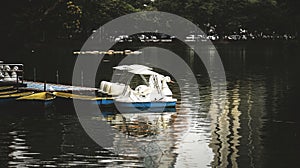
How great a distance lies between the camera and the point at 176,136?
3086 centimetres

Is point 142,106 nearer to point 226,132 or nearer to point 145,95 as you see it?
point 145,95

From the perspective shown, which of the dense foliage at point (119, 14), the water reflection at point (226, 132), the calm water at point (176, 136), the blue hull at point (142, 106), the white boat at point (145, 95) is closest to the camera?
the calm water at point (176, 136)

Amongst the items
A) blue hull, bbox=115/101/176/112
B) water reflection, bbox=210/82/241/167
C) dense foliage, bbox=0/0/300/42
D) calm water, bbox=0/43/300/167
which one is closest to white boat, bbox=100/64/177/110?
blue hull, bbox=115/101/176/112

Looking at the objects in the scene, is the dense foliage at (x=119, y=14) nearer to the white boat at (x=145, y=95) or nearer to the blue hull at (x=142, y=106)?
the white boat at (x=145, y=95)

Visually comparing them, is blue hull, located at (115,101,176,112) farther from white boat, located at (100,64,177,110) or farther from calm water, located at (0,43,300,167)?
calm water, located at (0,43,300,167)

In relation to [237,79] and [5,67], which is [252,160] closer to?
[5,67]

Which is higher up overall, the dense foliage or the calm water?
the dense foliage

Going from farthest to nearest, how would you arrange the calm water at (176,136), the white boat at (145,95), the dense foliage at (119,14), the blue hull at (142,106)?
the dense foliage at (119,14), the white boat at (145,95), the blue hull at (142,106), the calm water at (176,136)

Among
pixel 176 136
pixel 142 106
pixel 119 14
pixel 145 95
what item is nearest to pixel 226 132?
pixel 176 136

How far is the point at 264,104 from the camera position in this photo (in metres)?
42.2

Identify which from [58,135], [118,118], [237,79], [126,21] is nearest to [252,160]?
[58,135]

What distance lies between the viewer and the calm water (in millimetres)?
26016

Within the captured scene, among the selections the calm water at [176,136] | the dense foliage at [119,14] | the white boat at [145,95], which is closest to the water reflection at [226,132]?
the calm water at [176,136]

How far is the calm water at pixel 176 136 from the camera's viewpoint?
26016 millimetres
